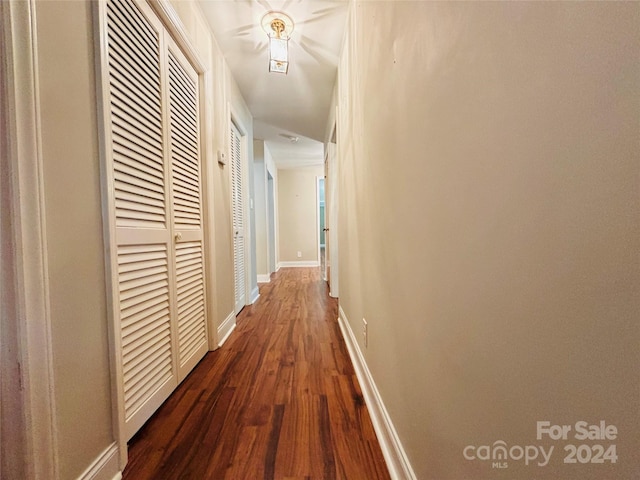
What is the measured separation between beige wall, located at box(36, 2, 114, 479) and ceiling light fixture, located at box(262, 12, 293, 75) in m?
1.15

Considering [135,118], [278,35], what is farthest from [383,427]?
[278,35]

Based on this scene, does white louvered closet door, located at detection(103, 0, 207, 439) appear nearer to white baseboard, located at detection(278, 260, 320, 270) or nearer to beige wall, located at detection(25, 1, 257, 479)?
beige wall, located at detection(25, 1, 257, 479)

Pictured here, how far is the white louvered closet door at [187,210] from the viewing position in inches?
58.5

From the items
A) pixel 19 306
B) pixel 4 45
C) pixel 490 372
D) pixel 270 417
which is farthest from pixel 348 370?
pixel 4 45

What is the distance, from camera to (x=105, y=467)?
88 centimetres

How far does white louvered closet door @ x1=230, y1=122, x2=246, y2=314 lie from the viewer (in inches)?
104

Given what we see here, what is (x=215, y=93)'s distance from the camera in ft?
6.66

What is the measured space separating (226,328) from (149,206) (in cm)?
131

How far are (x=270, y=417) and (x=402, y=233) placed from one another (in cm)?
107

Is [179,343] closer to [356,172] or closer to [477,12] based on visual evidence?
[356,172]

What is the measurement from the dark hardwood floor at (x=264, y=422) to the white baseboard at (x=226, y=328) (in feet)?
0.32

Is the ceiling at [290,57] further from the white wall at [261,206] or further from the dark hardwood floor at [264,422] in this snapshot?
the dark hardwood floor at [264,422]

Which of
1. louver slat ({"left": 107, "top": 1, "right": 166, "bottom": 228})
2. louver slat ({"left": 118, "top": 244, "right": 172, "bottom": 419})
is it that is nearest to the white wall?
louver slat ({"left": 107, "top": 1, "right": 166, "bottom": 228})

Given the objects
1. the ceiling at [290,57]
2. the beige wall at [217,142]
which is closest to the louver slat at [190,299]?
the beige wall at [217,142]
